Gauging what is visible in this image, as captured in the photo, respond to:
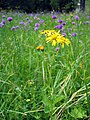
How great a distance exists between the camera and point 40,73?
1.46m

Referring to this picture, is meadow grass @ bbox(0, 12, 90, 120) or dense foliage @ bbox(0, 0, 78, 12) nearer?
meadow grass @ bbox(0, 12, 90, 120)

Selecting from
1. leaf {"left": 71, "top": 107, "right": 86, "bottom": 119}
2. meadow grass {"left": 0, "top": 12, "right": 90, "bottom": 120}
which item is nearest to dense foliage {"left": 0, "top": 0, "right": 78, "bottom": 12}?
meadow grass {"left": 0, "top": 12, "right": 90, "bottom": 120}

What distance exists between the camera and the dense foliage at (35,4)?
1360 cm

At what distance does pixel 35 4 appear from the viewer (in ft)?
46.7

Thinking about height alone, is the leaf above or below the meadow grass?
below

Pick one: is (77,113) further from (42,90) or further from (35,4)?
(35,4)

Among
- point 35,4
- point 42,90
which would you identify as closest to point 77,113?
point 42,90

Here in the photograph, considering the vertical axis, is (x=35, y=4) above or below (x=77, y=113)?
below

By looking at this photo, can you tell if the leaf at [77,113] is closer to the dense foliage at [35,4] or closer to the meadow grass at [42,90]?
the meadow grass at [42,90]

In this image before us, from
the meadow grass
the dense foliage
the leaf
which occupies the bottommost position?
the dense foliage

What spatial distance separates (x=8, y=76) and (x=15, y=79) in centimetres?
4

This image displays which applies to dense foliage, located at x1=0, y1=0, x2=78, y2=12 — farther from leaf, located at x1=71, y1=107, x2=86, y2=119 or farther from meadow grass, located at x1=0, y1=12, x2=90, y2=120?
leaf, located at x1=71, y1=107, x2=86, y2=119

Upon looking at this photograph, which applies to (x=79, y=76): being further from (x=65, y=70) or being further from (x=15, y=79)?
(x=15, y=79)

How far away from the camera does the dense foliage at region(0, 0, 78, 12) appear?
13602 mm
